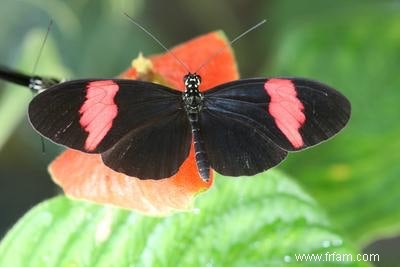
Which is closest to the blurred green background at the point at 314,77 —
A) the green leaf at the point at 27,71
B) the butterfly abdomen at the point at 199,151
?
the green leaf at the point at 27,71

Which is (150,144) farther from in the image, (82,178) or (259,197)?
(259,197)

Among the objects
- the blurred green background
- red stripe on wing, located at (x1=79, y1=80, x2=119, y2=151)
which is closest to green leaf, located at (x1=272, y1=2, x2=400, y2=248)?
the blurred green background

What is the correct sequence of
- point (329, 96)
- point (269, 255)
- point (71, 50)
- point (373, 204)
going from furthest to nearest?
1. point (71, 50)
2. point (373, 204)
3. point (269, 255)
4. point (329, 96)

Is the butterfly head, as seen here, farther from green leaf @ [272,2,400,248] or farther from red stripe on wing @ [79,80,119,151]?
green leaf @ [272,2,400,248]

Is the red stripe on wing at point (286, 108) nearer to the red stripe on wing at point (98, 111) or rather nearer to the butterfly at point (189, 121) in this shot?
the butterfly at point (189, 121)

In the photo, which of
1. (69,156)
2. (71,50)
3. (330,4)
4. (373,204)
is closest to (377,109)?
(373,204)

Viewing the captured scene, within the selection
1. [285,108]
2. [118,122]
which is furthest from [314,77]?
[118,122]
